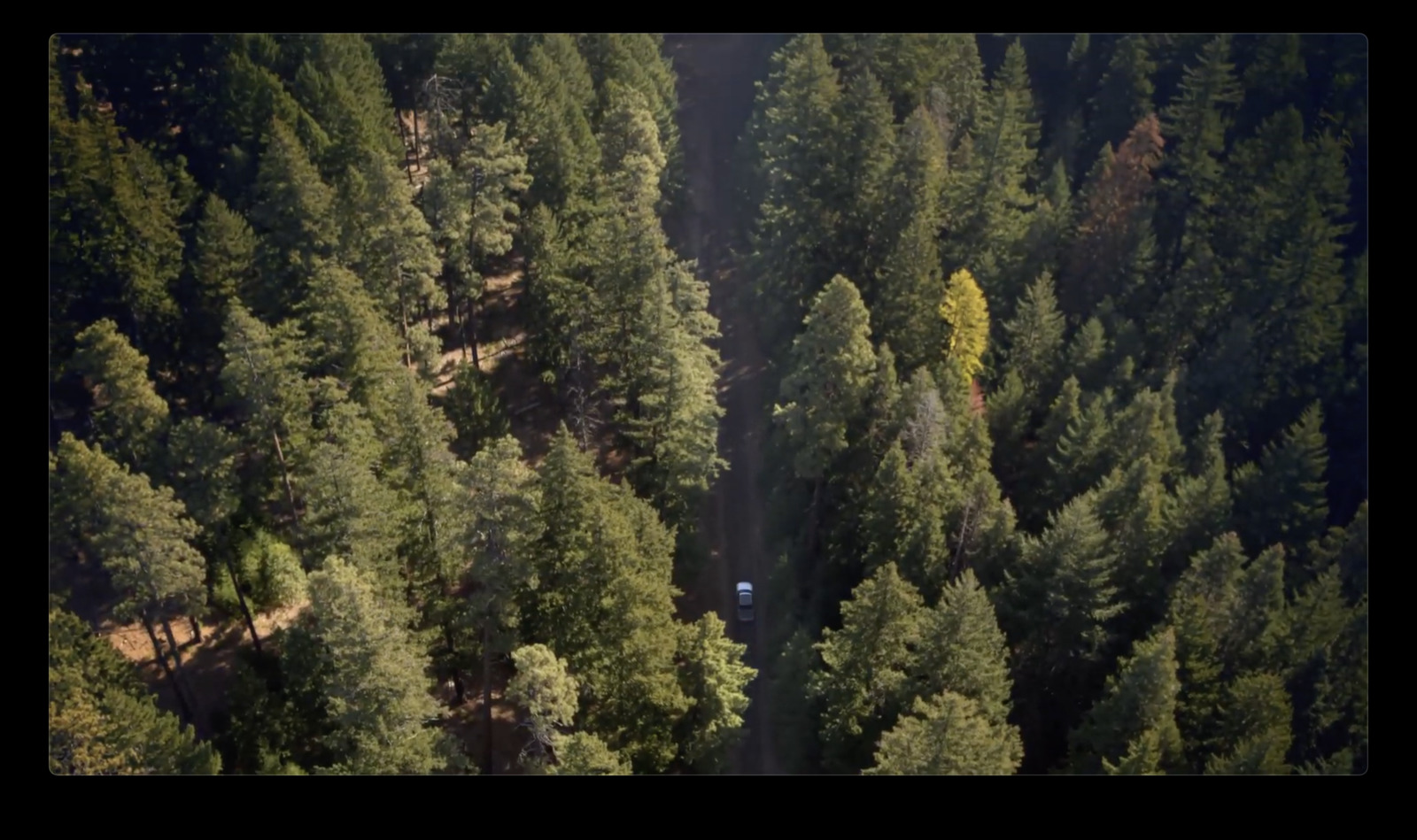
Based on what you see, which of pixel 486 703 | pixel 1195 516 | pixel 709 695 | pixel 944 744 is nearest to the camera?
pixel 944 744

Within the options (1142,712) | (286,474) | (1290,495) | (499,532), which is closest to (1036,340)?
(1290,495)

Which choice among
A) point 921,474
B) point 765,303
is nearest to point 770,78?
point 765,303

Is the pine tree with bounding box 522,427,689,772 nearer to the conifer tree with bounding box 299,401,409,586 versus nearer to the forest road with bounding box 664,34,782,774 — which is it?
the forest road with bounding box 664,34,782,774

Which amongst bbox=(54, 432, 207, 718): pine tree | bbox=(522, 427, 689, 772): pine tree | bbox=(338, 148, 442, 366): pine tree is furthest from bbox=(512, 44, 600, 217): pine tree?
bbox=(54, 432, 207, 718): pine tree

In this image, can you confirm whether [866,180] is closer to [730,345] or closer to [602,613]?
[730,345]
